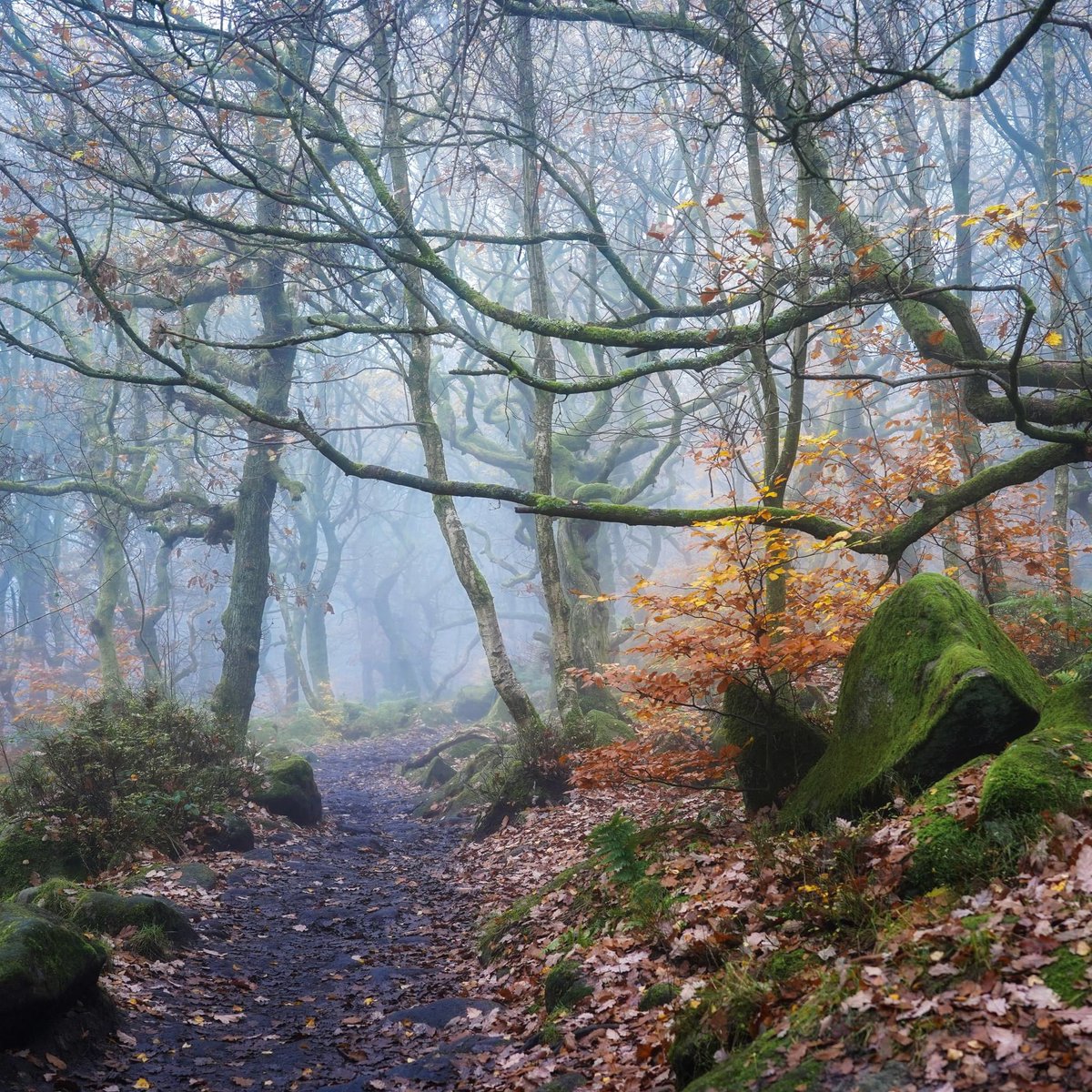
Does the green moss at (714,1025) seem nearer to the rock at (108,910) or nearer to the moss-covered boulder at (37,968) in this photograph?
the moss-covered boulder at (37,968)

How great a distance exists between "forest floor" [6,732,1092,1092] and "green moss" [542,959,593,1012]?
4 centimetres

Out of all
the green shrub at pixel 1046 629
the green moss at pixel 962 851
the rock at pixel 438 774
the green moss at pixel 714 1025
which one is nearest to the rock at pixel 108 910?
the green moss at pixel 714 1025

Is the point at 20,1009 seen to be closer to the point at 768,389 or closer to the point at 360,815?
the point at 768,389

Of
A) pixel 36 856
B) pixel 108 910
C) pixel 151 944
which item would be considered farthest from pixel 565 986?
pixel 36 856

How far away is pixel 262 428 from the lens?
15594 millimetres

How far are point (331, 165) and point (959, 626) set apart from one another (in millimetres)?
15967

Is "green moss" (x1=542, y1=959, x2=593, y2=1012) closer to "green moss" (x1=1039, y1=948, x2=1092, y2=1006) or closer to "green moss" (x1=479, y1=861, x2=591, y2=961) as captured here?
"green moss" (x1=479, y1=861, x2=591, y2=961)

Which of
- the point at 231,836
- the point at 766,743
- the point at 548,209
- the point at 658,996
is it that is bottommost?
the point at 658,996

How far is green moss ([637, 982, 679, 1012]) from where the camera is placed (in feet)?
14.7

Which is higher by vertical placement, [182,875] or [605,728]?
[605,728]

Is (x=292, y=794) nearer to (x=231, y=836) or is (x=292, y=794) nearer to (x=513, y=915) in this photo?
(x=231, y=836)

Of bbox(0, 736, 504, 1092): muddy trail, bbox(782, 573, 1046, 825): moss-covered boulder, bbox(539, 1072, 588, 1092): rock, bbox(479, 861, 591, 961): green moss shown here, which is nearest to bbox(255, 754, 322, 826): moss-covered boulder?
A: bbox(0, 736, 504, 1092): muddy trail

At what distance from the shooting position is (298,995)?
6.13 metres

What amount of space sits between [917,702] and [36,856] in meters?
7.93
